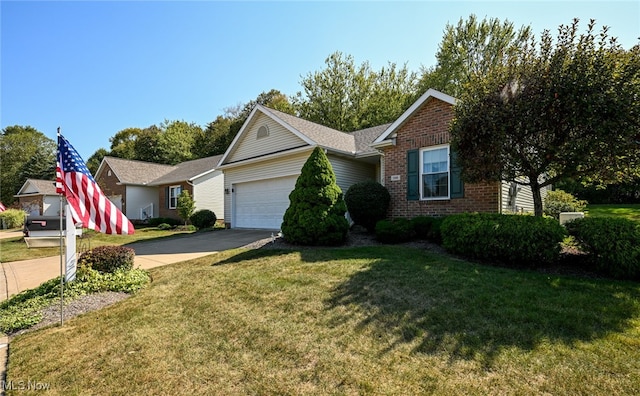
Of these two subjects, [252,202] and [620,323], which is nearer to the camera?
[620,323]

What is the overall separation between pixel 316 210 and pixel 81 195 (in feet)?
18.0

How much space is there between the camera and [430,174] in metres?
10.1

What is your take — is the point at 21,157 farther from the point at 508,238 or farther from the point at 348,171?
the point at 508,238

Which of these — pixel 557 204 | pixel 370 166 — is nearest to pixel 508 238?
pixel 370 166

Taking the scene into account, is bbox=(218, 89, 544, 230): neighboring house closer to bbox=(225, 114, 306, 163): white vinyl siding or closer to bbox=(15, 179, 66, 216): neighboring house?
bbox=(225, 114, 306, 163): white vinyl siding

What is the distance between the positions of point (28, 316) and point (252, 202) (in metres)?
10.8

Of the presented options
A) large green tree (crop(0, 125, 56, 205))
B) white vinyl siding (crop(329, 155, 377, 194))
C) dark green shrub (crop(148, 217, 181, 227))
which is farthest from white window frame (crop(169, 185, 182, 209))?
large green tree (crop(0, 125, 56, 205))

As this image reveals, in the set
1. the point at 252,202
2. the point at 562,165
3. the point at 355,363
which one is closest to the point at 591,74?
the point at 562,165

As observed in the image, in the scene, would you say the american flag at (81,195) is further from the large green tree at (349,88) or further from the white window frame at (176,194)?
the large green tree at (349,88)

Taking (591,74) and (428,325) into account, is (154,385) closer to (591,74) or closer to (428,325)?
(428,325)

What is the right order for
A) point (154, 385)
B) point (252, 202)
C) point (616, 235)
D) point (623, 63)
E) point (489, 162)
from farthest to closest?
point (252, 202) < point (489, 162) < point (623, 63) < point (616, 235) < point (154, 385)

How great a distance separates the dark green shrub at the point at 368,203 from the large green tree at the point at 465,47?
67.0ft

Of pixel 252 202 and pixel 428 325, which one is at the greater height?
pixel 252 202

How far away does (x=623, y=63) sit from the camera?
5.74 m
